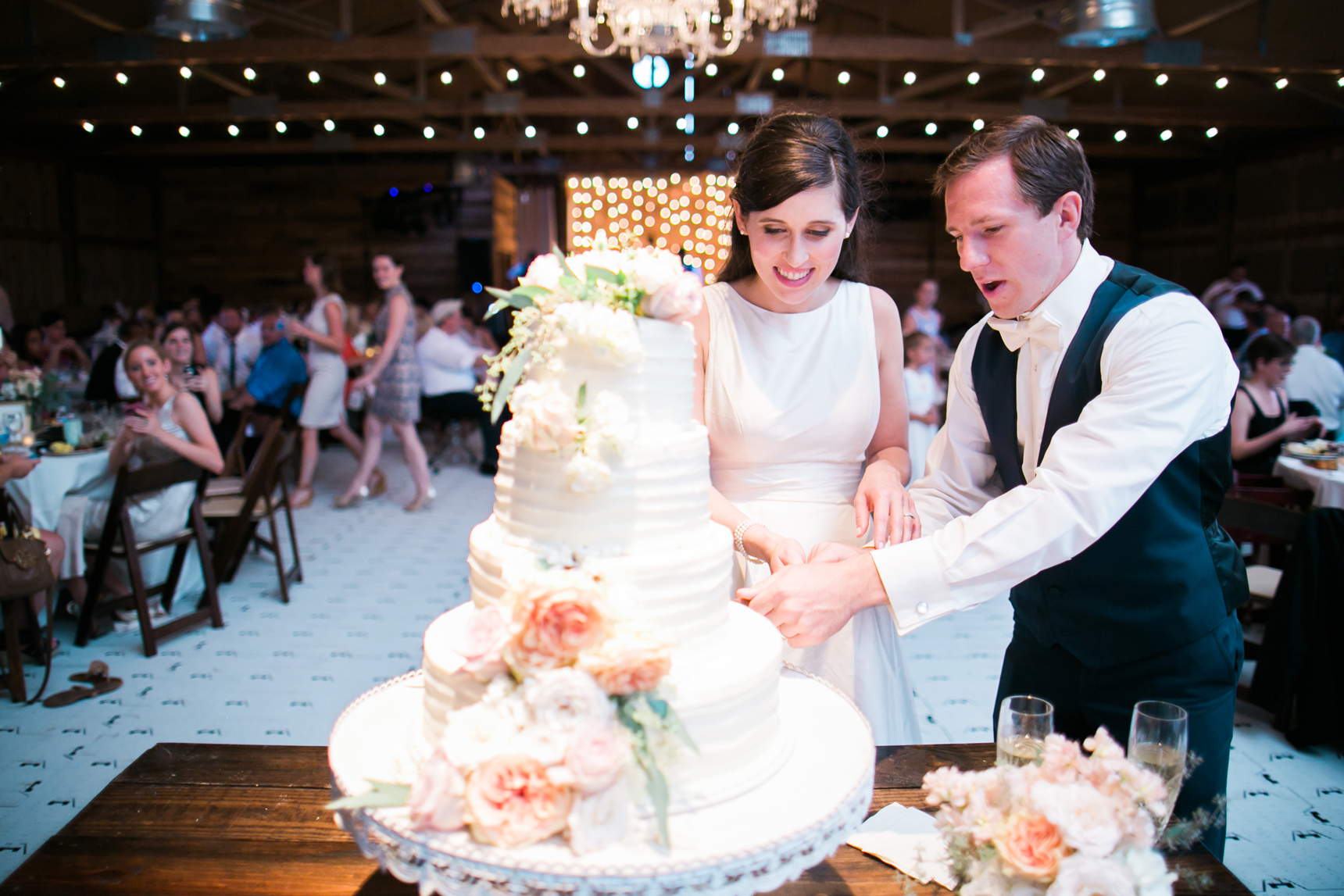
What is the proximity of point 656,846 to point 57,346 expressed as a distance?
9.51 metres

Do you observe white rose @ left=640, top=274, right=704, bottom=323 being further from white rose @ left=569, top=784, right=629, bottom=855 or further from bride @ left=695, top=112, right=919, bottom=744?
bride @ left=695, top=112, right=919, bottom=744

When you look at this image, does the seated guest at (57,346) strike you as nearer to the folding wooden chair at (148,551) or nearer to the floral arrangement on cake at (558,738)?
the folding wooden chair at (148,551)

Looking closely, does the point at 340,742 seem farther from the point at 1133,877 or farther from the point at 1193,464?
the point at 1193,464

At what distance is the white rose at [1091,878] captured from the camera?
3.04 feet

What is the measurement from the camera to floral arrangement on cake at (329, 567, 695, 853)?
2.88 feet

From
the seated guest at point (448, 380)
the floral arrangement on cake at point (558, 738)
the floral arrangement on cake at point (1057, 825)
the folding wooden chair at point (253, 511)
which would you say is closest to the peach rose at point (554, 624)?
the floral arrangement on cake at point (558, 738)

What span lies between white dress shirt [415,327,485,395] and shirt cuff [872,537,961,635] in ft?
25.1

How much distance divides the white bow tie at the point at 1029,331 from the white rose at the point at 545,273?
853 millimetres

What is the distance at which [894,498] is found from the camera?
5.71ft

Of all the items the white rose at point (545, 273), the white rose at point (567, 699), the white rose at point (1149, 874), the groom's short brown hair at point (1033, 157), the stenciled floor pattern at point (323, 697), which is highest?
the groom's short brown hair at point (1033, 157)

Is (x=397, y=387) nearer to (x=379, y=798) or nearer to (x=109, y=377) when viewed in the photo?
(x=109, y=377)

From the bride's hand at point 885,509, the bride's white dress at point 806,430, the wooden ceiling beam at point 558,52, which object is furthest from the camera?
the wooden ceiling beam at point 558,52

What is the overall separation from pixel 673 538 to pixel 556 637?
26 centimetres

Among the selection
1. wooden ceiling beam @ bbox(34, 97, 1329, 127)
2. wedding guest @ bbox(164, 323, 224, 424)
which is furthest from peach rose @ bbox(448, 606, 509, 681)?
wooden ceiling beam @ bbox(34, 97, 1329, 127)
